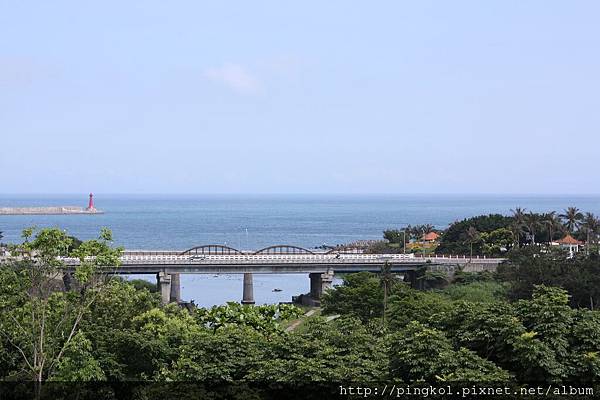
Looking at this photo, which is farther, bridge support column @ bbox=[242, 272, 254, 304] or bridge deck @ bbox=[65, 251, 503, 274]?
bridge support column @ bbox=[242, 272, 254, 304]

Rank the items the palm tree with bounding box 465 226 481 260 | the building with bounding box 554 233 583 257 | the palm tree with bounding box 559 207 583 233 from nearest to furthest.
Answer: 1. the building with bounding box 554 233 583 257
2. the palm tree with bounding box 465 226 481 260
3. the palm tree with bounding box 559 207 583 233

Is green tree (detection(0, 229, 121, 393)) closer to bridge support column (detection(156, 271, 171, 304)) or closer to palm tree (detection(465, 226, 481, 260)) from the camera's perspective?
bridge support column (detection(156, 271, 171, 304))

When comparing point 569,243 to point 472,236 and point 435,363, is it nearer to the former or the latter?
point 472,236

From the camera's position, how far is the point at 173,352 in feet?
115

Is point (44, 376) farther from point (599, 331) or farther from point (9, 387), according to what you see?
point (599, 331)

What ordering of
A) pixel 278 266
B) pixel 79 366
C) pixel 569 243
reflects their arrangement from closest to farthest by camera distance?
pixel 79 366 → pixel 278 266 → pixel 569 243

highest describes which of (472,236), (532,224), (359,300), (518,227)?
(532,224)

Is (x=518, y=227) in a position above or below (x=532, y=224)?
below

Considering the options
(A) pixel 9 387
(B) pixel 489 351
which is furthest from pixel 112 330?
(B) pixel 489 351

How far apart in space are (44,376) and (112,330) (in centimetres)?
478

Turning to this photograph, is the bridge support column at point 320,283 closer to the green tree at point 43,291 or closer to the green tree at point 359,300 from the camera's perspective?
the green tree at point 359,300

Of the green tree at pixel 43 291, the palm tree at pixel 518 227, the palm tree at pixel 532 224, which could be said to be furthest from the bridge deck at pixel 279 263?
the green tree at pixel 43 291

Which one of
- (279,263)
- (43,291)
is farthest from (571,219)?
(43,291)

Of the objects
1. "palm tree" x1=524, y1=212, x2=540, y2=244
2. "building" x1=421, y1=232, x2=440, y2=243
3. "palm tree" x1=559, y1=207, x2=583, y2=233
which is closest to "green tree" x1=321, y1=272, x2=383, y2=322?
"palm tree" x1=524, y1=212, x2=540, y2=244
